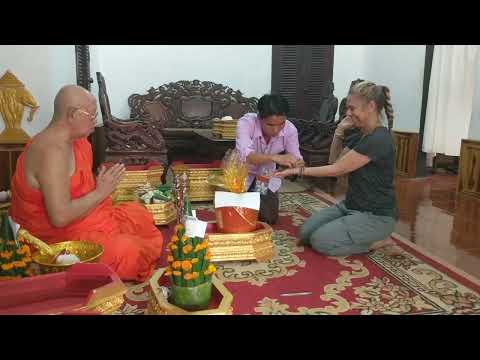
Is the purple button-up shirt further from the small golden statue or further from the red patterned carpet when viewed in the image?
the small golden statue

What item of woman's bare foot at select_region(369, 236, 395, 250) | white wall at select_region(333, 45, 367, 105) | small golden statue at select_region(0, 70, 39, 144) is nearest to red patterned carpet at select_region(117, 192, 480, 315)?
woman's bare foot at select_region(369, 236, 395, 250)

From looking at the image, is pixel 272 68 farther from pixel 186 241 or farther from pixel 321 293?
pixel 186 241

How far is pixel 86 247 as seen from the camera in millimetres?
1963

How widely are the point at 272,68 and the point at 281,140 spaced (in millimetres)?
2930

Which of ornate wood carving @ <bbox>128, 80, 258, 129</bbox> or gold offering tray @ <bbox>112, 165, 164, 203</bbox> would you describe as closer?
gold offering tray @ <bbox>112, 165, 164, 203</bbox>

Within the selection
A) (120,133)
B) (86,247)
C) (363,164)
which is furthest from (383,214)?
(120,133)

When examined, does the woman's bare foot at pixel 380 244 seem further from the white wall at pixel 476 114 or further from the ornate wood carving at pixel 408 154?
the white wall at pixel 476 114

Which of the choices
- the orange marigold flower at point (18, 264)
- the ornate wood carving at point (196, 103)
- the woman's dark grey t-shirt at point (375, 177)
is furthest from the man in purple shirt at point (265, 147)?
the ornate wood carving at point (196, 103)

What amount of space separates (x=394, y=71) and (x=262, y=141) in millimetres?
3322

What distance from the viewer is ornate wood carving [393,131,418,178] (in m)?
5.25

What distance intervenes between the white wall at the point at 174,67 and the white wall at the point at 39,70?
0.71m

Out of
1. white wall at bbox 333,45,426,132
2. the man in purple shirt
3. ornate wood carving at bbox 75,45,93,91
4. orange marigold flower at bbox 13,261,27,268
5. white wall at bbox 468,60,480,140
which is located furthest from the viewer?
white wall at bbox 333,45,426,132

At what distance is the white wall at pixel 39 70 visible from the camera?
3.98 meters

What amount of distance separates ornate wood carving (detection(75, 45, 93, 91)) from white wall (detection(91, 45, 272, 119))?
14.9 inches
